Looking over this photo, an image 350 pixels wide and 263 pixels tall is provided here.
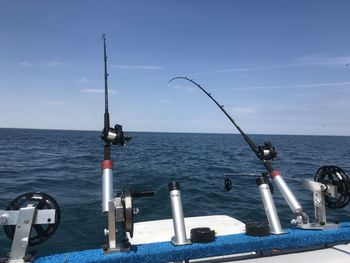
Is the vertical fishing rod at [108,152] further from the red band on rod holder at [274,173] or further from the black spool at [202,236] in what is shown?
the red band on rod holder at [274,173]

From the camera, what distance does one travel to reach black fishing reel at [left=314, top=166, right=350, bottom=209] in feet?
11.8

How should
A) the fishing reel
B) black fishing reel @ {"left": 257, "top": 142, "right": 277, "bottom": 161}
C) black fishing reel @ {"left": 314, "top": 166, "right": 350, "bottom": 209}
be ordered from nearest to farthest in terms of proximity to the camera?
the fishing reel
black fishing reel @ {"left": 314, "top": 166, "right": 350, "bottom": 209}
black fishing reel @ {"left": 257, "top": 142, "right": 277, "bottom": 161}

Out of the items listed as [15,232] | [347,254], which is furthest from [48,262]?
[347,254]

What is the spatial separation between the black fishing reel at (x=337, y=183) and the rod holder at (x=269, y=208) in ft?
2.29

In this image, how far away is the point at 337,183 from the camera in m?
3.68

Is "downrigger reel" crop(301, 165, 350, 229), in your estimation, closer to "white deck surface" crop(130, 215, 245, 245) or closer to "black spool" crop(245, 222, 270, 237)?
"black spool" crop(245, 222, 270, 237)

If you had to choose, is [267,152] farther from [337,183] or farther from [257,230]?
[257,230]

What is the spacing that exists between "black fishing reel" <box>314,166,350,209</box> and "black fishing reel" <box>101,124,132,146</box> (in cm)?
224

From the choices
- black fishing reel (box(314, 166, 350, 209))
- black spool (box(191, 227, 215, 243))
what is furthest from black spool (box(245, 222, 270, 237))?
black fishing reel (box(314, 166, 350, 209))

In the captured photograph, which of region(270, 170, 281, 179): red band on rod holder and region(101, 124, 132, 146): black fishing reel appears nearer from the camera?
region(101, 124, 132, 146): black fishing reel

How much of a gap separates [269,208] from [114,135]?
5.54 ft

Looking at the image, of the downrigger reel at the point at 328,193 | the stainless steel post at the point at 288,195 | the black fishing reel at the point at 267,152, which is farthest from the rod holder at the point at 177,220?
the downrigger reel at the point at 328,193

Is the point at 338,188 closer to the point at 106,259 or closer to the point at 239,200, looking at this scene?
the point at 106,259

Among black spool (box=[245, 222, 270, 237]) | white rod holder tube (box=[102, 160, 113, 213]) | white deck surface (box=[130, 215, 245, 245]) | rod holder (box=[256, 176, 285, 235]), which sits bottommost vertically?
white deck surface (box=[130, 215, 245, 245])
